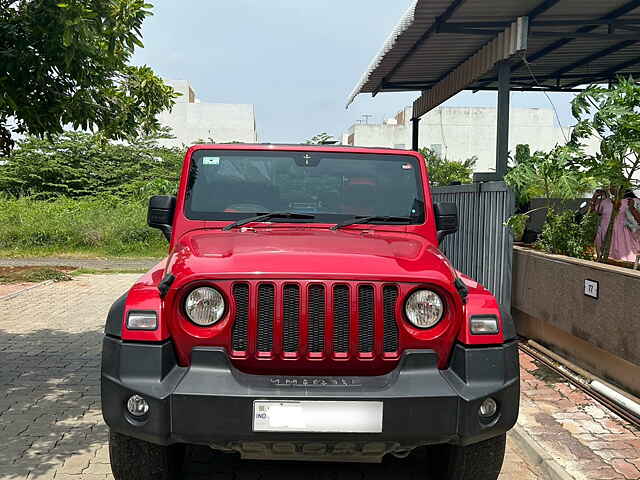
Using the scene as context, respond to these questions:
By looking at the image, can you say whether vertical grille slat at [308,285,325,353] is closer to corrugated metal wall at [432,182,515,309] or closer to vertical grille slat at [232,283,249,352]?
vertical grille slat at [232,283,249,352]

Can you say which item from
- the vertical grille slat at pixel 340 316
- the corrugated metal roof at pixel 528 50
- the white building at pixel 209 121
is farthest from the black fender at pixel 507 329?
the white building at pixel 209 121

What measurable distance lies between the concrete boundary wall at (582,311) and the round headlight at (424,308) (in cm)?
239

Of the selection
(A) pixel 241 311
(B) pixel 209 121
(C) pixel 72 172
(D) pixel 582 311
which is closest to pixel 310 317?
(A) pixel 241 311

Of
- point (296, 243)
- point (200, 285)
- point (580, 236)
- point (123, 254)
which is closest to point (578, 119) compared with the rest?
point (580, 236)

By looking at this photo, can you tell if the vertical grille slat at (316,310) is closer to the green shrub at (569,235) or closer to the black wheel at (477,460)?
the black wheel at (477,460)

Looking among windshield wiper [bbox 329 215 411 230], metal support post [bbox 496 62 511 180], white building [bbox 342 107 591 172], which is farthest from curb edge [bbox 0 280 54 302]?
white building [bbox 342 107 591 172]

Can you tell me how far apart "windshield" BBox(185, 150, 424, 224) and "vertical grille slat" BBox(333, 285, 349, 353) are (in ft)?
3.98

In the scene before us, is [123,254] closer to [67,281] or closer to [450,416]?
[67,281]

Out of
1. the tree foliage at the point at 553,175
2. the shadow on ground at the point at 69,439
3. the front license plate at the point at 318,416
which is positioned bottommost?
the shadow on ground at the point at 69,439

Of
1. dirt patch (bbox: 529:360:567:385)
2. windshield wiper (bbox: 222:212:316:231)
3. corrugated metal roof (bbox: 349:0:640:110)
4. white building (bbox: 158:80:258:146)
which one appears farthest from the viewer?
white building (bbox: 158:80:258:146)

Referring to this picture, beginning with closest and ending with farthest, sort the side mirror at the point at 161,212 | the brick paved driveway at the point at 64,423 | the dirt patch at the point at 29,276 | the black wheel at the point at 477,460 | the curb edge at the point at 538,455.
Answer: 1. the black wheel at the point at 477,460
2. the curb edge at the point at 538,455
3. the brick paved driveway at the point at 64,423
4. the side mirror at the point at 161,212
5. the dirt patch at the point at 29,276

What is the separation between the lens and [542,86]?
40.0 ft

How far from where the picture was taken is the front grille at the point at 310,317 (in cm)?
303

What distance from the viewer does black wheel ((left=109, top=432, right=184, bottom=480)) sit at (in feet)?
10.7
